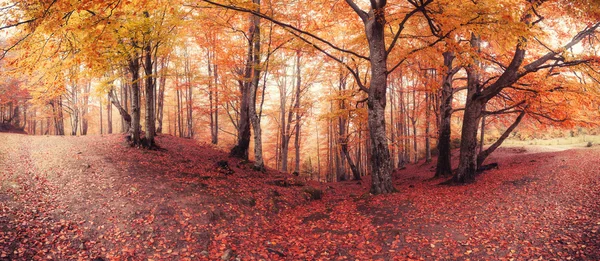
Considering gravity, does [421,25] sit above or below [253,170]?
above

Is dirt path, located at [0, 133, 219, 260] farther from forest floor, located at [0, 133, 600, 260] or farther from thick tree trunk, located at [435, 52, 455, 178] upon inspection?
thick tree trunk, located at [435, 52, 455, 178]

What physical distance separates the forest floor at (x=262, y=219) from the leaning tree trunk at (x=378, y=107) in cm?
72

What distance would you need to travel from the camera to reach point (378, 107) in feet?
29.8

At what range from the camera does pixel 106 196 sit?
6879mm

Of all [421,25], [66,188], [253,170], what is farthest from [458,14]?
[66,188]

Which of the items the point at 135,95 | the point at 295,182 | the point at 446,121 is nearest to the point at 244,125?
the point at 295,182

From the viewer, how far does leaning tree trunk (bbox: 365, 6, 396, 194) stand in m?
8.98

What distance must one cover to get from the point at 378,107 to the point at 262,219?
5.04m

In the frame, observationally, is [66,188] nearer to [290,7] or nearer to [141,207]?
[141,207]

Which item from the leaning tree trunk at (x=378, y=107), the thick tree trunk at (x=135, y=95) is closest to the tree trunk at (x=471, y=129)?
the leaning tree trunk at (x=378, y=107)

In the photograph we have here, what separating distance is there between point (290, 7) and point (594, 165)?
44.1ft

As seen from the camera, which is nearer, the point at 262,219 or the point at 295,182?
the point at 262,219

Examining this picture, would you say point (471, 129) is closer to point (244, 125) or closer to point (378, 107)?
point (378, 107)

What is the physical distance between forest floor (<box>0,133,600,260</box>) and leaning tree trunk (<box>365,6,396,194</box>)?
722 mm
